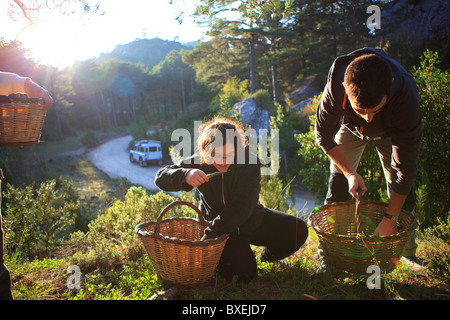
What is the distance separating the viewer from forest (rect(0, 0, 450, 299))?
3486mm

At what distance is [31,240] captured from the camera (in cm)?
374

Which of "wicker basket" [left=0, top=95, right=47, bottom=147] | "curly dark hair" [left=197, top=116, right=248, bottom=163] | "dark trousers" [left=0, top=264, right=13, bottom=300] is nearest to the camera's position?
"dark trousers" [left=0, top=264, right=13, bottom=300]

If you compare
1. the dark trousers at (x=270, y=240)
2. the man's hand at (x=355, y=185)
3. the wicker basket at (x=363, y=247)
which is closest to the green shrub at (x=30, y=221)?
the dark trousers at (x=270, y=240)

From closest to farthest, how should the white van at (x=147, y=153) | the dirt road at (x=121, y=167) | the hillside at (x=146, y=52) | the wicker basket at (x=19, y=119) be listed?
the wicker basket at (x=19, y=119) → the dirt road at (x=121, y=167) → the white van at (x=147, y=153) → the hillside at (x=146, y=52)

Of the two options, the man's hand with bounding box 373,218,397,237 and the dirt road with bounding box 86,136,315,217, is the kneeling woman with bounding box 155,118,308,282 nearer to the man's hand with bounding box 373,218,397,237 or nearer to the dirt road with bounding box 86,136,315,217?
the man's hand with bounding box 373,218,397,237

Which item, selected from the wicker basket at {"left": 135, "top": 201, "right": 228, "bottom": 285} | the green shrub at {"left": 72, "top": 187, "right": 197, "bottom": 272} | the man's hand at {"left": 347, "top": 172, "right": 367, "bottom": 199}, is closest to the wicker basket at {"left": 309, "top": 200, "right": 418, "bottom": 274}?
the man's hand at {"left": 347, "top": 172, "right": 367, "bottom": 199}

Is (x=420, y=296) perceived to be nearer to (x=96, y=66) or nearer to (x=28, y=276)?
(x=28, y=276)

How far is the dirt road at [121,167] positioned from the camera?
1402 cm

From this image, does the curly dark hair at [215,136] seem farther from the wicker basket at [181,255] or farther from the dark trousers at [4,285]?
the dark trousers at [4,285]

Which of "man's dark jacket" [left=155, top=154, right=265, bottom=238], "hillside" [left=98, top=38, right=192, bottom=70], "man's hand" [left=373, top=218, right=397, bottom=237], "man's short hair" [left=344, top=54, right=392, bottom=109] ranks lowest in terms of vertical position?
"man's hand" [left=373, top=218, right=397, bottom=237]

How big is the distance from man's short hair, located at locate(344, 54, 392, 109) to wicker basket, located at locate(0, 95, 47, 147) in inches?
86.2

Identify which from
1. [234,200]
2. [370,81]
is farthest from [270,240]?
[370,81]

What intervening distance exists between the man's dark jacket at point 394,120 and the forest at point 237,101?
3.00 ft

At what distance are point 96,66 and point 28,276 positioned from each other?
145 ft
